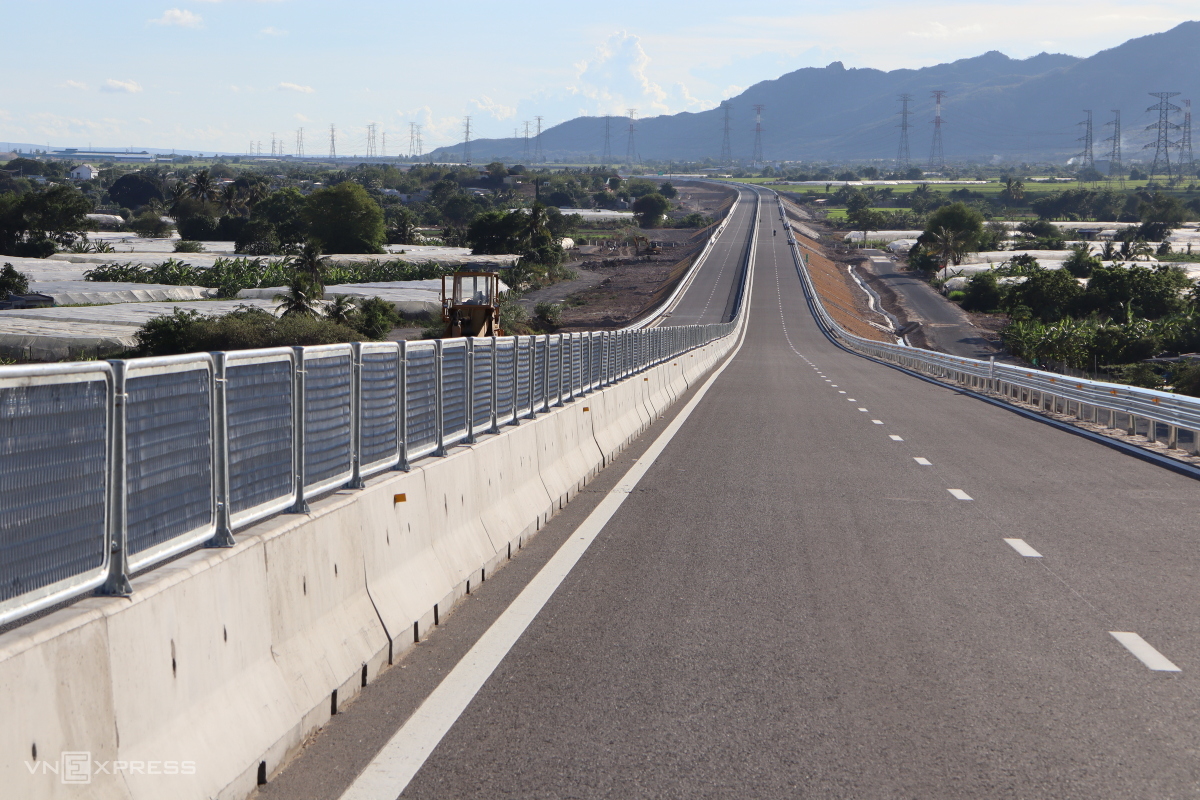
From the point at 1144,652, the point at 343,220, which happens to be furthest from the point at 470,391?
the point at 343,220

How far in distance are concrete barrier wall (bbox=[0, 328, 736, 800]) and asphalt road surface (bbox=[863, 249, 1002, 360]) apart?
250 feet

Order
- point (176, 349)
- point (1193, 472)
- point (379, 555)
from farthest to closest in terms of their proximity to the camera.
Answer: point (176, 349) < point (1193, 472) < point (379, 555)

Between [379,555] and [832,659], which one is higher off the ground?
[379,555]

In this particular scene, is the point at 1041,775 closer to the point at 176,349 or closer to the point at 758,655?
the point at 758,655

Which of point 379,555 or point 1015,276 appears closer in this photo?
point 379,555

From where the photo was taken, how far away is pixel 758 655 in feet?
23.9

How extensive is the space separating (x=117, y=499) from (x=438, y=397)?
200 inches

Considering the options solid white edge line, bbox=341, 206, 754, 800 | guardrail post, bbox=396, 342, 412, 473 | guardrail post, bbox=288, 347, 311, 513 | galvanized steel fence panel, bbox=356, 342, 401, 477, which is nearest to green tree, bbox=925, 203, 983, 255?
solid white edge line, bbox=341, 206, 754, 800

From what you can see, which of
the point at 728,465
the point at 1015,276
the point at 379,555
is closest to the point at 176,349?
the point at 728,465

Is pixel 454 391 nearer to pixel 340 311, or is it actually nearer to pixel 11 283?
pixel 340 311

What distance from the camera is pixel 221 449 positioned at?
221 inches

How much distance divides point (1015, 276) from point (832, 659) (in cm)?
13084

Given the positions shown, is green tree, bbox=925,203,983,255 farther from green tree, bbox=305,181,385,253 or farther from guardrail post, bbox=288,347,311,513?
guardrail post, bbox=288,347,311,513

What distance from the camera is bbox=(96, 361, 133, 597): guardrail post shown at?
15.0ft
